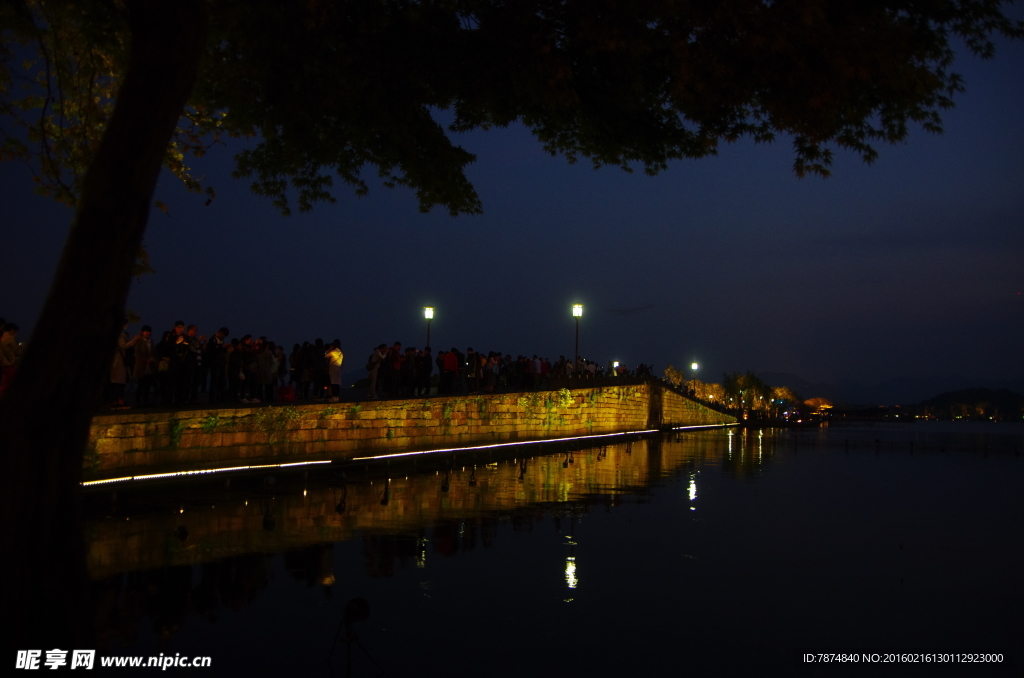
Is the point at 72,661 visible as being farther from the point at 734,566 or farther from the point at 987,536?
the point at 987,536

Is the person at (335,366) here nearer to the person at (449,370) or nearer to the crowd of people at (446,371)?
the crowd of people at (446,371)

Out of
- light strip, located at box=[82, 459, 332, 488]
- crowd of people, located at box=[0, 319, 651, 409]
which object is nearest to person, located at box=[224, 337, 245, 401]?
crowd of people, located at box=[0, 319, 651, 409]

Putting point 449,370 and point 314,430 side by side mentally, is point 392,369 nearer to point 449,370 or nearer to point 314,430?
point 449,370

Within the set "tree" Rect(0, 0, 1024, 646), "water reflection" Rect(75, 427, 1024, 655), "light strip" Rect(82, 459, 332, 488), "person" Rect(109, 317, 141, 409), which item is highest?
"tree" Rect(0, 0, 1024, 646)

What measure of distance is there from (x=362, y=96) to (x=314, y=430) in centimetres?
899

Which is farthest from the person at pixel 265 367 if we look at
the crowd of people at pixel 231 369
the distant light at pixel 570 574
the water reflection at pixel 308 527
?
the distant light at pixel 570 574

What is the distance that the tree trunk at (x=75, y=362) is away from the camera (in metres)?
4.59

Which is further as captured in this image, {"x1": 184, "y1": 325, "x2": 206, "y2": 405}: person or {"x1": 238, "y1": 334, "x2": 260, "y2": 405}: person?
{"x1": 238, "y1": 334, "x2": 260, "y2": 405}: person

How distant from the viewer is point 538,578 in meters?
7.83

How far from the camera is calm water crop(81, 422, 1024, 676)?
5562 mm

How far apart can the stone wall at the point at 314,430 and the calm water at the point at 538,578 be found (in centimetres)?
75

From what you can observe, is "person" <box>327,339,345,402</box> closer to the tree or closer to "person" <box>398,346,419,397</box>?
"person" <box>398,346,419,397</box>

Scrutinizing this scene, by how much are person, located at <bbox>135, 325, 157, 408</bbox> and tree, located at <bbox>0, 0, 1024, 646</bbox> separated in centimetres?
538

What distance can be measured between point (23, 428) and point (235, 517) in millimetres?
6355
